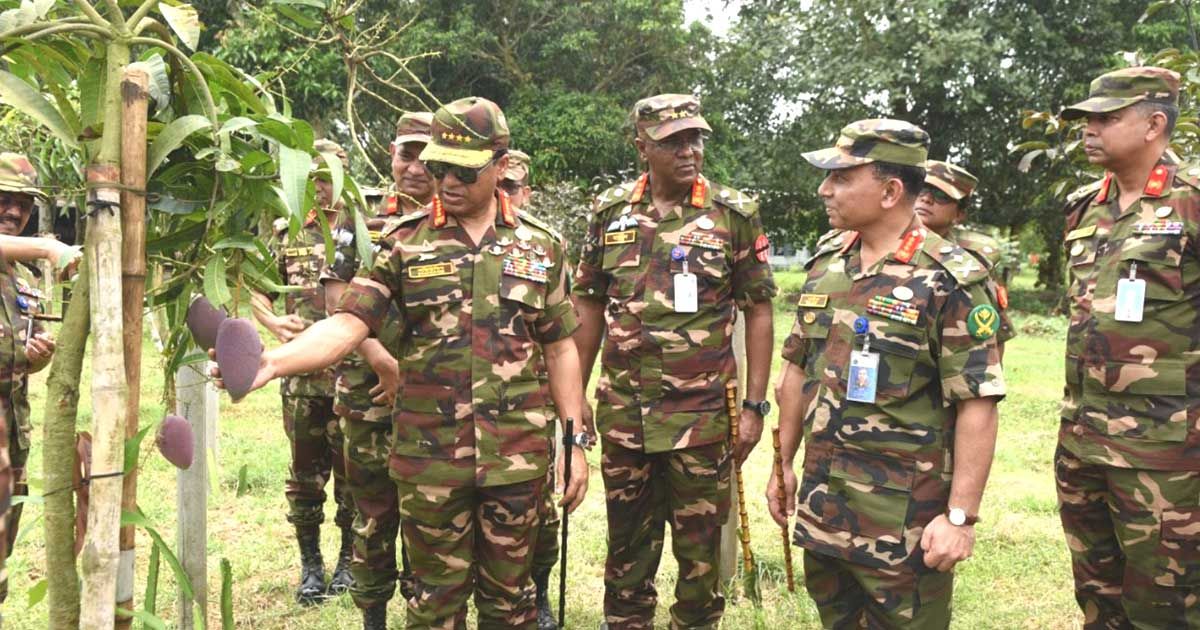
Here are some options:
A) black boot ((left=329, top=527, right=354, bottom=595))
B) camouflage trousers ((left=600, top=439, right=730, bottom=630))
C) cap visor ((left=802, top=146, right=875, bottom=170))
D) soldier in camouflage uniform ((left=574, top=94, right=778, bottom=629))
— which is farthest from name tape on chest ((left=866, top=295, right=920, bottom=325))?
black boot ((left=329, top=527, right=354, bottom=595))

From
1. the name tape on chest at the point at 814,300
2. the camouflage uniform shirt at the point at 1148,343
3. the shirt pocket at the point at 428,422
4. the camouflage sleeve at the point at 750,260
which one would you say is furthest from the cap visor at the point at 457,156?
the camouflage uniform shirt at the point at 1148,343

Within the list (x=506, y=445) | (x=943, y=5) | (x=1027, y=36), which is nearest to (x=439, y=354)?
(x=506, y=445)

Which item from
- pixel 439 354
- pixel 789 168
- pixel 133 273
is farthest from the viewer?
pixel 789 168

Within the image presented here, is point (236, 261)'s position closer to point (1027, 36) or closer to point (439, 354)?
point (439, 354)

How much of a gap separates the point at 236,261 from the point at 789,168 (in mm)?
17789

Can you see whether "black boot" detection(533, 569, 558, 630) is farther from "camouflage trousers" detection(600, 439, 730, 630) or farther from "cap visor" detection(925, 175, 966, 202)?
"cap visor" detection(925, 175, 966, 202)

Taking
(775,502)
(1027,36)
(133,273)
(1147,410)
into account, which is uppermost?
(1027,36)

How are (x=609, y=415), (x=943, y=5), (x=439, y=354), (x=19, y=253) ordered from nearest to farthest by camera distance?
(x=19, y=253), (x=439, y=354), (x=609, y=415), (x=943, y=5)

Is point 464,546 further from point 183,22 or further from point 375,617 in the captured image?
point 183,22

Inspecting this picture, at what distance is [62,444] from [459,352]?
1.52 m

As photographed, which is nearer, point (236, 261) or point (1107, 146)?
point (236, 261)

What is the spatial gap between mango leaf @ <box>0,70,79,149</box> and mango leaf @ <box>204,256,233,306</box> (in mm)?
327

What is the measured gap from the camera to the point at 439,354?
303 centimetres

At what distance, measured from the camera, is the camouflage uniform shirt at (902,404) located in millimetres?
2635
